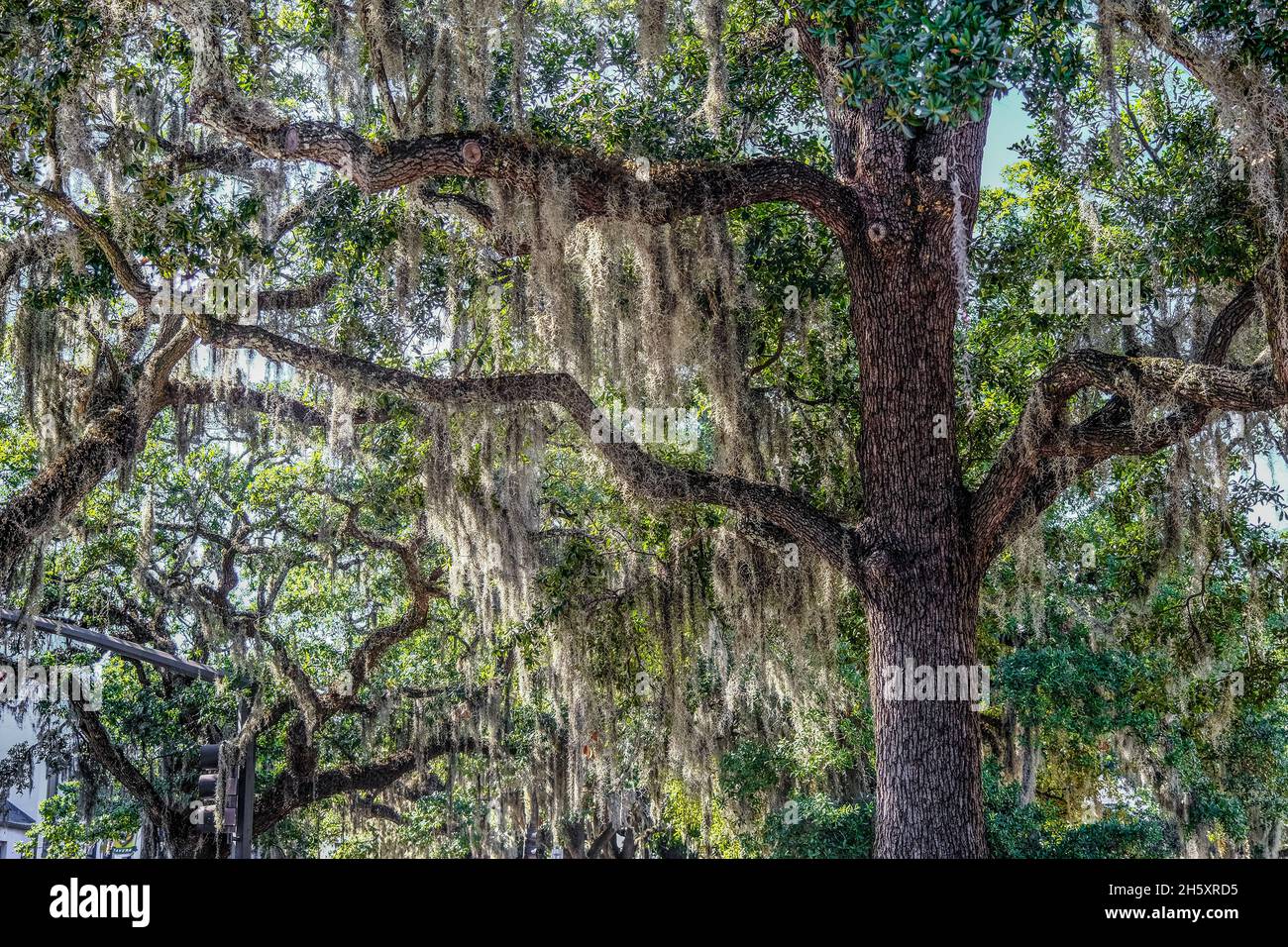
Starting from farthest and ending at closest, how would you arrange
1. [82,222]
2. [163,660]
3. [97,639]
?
[163,660] → [97,639] → [82,222]

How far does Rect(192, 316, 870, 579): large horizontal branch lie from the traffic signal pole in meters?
2.48

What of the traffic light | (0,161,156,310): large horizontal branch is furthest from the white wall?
(0,161,156,310): large horizontal branch

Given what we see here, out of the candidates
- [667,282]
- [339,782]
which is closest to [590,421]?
[667,282]

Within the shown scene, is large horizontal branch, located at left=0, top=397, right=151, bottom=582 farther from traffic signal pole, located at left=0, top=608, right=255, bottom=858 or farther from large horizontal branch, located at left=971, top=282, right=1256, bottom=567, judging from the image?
large horizontal branch, located at left=971, top=282, right=1256, bottom=567

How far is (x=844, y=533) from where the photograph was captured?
284 inches

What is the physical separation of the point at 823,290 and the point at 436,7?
3300 mm

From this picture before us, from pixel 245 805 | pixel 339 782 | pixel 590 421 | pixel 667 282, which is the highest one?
pixel 667 282

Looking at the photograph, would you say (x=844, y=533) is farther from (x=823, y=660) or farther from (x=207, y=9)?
(x=207, y=9)

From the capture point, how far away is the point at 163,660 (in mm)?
9125

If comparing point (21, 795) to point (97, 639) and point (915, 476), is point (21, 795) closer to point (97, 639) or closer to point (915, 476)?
point (97, 639)

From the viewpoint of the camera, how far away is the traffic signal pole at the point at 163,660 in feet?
28.0

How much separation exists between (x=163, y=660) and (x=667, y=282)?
16.0ft

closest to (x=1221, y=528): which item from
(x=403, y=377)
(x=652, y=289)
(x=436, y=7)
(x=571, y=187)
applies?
(x=652, y=289)

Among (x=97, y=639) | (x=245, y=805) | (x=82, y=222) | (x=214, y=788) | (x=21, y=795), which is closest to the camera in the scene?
(x=82, y=222)
